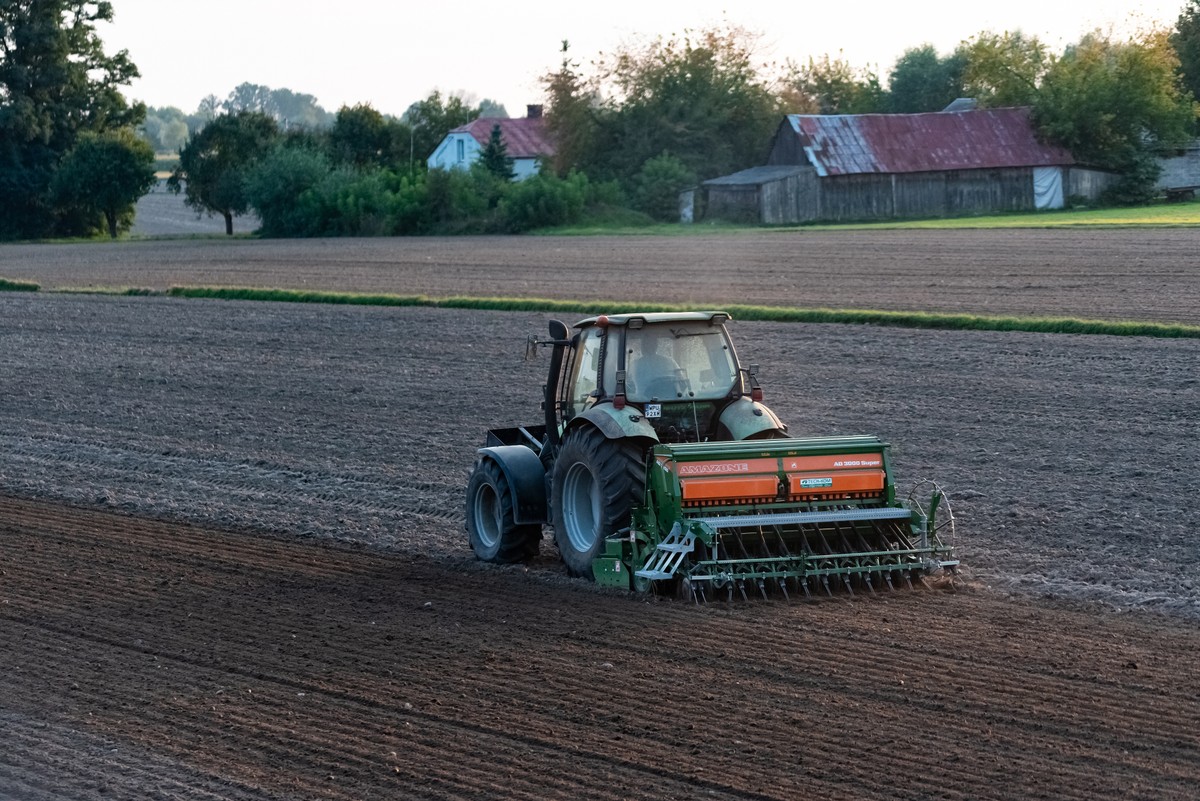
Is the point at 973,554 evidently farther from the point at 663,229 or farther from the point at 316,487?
the point at 663,229

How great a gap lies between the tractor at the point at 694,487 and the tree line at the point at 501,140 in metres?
53.2

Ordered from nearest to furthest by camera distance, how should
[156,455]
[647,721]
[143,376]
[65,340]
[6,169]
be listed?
[647,721]
[156,455]
[143,376]
[65,340]
[6,169]

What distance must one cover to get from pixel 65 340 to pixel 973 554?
2066 centimetres

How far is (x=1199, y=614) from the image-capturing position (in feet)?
29.8

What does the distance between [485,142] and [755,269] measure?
53.3 meters

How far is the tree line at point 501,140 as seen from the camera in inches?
2547

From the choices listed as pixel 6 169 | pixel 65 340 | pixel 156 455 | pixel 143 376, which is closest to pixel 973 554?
pixel 156 455

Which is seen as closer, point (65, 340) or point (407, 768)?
point (407, 768)

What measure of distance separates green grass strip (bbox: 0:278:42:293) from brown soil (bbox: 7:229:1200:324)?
634 mm

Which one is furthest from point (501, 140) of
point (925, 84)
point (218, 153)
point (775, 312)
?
point (775, 312)

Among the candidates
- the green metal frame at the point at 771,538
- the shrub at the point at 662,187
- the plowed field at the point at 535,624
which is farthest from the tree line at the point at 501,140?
the green metal frame at the point at 771,538

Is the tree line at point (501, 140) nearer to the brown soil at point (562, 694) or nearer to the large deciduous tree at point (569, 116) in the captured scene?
the large deciduous tree at point (569, 116)

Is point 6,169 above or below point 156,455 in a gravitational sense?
above

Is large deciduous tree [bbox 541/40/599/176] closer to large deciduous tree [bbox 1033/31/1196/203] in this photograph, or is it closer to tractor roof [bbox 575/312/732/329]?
large deciduous tree [bbox 1033/31/1196/203]
